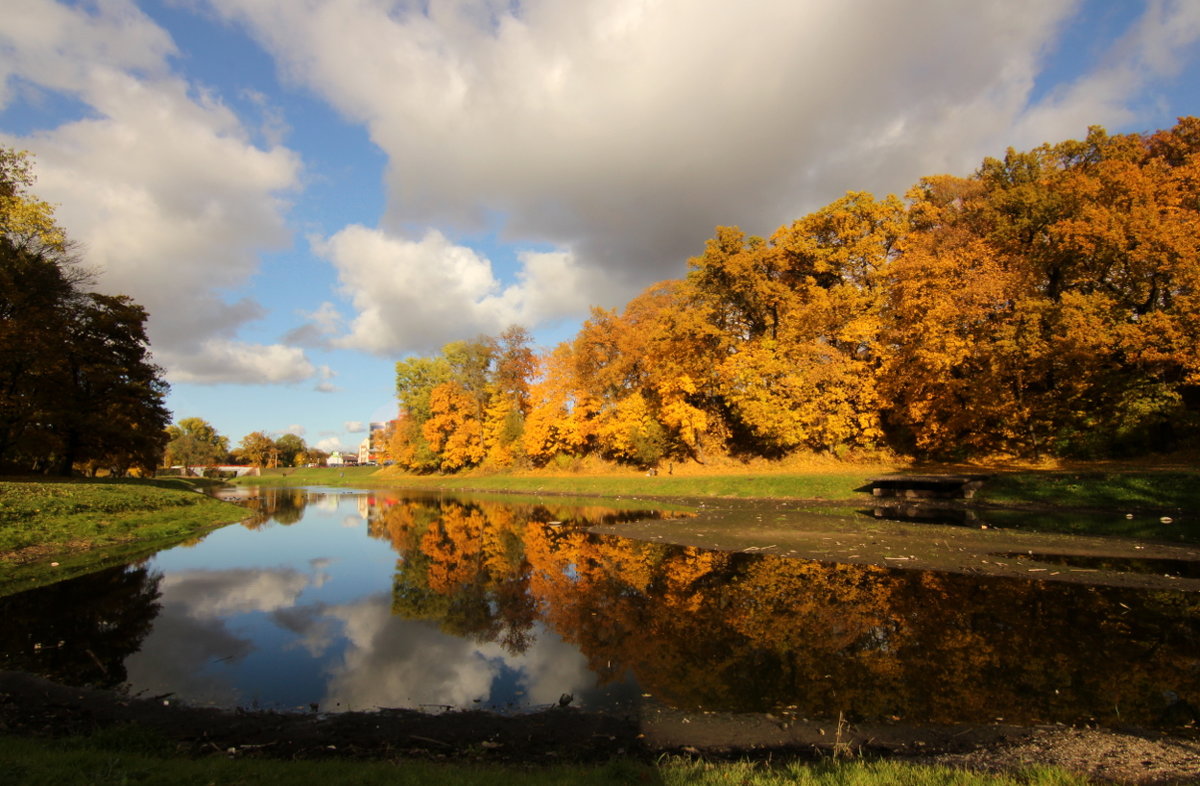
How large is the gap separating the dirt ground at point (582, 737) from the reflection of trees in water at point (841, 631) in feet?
1.69

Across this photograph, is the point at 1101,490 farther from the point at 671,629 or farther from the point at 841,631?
the point at 671,629

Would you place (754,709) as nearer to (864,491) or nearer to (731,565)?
(731,565)

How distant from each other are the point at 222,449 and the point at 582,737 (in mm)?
166259

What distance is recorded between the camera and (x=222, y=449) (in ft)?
463

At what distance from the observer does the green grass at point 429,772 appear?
4.33 metres

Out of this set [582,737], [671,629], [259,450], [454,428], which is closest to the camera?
[582,737]

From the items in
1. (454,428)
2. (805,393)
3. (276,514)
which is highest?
(454,428)

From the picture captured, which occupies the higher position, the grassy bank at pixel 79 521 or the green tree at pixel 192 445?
the green tree at pixel 192 445

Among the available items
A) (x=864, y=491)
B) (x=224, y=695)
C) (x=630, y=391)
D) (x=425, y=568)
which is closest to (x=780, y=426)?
(x=864, y=491)

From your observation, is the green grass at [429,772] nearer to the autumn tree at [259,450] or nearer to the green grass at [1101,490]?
the green grass at [1101,490]

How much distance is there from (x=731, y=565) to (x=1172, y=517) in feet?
55.2

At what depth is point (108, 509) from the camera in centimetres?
2269

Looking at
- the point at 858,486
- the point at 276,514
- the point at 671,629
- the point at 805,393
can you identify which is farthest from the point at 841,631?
the point at 276,514

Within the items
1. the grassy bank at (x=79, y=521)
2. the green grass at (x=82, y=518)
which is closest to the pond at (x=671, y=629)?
the grassy bank at (x=79, y=521)
